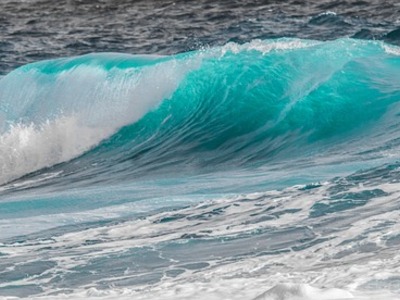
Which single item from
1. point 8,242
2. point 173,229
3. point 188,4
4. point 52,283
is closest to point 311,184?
point 173,229

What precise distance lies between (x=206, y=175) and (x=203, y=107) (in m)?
2.02

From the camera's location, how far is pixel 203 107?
8.71m

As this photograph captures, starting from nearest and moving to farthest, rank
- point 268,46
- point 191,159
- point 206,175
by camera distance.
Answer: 1. point 206,175
2. point 191,159
3. point 268,46

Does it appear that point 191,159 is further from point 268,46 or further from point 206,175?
point 268,46

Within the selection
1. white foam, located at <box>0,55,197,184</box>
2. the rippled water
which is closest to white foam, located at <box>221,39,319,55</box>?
white foam, located at <box>0,55,197,184</box>

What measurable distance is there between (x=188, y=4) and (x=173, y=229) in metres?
15.0

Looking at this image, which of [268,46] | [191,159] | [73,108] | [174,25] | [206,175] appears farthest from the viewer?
[174,25]

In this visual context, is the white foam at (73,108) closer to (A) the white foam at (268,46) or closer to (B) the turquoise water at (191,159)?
(B) the turquoise water at (191,159)

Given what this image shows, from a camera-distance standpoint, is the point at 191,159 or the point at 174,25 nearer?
the point at 191,159

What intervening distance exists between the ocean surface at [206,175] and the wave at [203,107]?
16mm

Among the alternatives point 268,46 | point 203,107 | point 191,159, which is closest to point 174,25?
point 268,46

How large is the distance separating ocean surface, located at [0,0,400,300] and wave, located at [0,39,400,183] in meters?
0.02

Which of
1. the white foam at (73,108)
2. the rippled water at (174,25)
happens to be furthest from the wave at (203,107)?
the rippled water at (174,25)

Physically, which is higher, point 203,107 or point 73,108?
point 73,108
